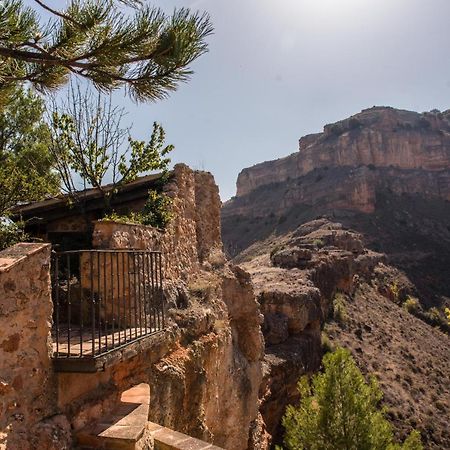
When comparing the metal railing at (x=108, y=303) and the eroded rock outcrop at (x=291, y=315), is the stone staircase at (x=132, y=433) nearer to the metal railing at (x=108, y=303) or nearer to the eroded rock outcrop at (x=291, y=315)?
the metal railing at (x=108, y=303)

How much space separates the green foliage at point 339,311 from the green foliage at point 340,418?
19080mm

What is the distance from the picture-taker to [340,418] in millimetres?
10406

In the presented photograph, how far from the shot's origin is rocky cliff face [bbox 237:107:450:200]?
7725cm

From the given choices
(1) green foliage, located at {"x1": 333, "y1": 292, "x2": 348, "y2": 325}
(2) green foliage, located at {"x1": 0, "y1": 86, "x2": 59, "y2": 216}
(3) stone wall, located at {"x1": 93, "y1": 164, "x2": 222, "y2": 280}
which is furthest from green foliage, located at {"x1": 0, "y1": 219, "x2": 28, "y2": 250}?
(1) green foliage, located at {"x1": 333, "y1": 292, "x2": 348, "y2": 325}

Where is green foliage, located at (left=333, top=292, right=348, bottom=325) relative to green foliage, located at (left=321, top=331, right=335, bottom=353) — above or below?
above

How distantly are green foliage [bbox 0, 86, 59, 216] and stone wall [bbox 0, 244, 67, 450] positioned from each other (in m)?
6.56

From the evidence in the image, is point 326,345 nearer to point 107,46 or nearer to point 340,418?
point 340,418

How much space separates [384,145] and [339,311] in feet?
179

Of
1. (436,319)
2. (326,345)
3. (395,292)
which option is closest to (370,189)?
(395,292)

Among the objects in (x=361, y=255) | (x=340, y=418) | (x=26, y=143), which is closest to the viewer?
(x=340, y=418)

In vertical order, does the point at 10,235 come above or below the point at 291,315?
above

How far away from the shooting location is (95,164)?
380 inches

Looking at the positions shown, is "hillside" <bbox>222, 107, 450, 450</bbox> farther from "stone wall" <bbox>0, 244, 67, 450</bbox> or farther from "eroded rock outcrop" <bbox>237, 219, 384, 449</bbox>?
"stone wall" <bbox>0, 244, 67, 450</bbox>

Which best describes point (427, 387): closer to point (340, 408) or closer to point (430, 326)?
point (430, 326)
